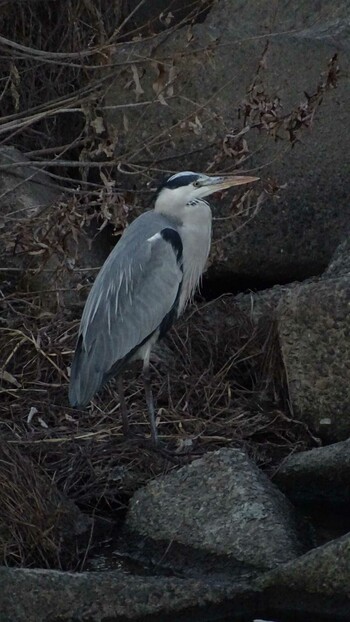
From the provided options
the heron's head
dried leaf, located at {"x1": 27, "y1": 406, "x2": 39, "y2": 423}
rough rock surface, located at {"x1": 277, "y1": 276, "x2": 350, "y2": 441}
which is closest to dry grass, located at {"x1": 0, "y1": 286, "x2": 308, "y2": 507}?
dried leaf, located at {"x1": 27, "y1": 406, "x2": 39, "y2": 423}

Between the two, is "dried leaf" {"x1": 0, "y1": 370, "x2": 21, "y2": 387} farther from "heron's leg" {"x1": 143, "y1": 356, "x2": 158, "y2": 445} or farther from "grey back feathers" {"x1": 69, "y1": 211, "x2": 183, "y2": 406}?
"heron's leg" {"x1": 143, "y1": 356, "x2": 158, "y2": 445}

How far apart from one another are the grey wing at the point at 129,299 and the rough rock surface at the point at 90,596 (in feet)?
4.67

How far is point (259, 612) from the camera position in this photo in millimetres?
4625

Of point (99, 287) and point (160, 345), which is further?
point (160, 345)

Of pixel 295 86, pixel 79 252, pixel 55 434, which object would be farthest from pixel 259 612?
pixel 295 86

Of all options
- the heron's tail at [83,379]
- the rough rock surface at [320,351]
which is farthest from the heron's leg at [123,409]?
the rough rock surface at [320,351]

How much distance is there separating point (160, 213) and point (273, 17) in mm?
1447

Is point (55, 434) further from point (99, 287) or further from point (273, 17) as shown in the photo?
point (273, 17)

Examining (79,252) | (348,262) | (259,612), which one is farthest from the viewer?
(79,252)

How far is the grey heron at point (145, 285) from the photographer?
5.93 meters

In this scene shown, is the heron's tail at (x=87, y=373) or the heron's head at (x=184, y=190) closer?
the heron's tail at (x=87, y=373)

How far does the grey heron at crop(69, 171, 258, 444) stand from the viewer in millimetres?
5926

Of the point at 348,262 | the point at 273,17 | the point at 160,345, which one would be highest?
the point at 273,17

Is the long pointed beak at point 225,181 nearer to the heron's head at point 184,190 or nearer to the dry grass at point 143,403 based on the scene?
A: the heron's head at point 184,190
